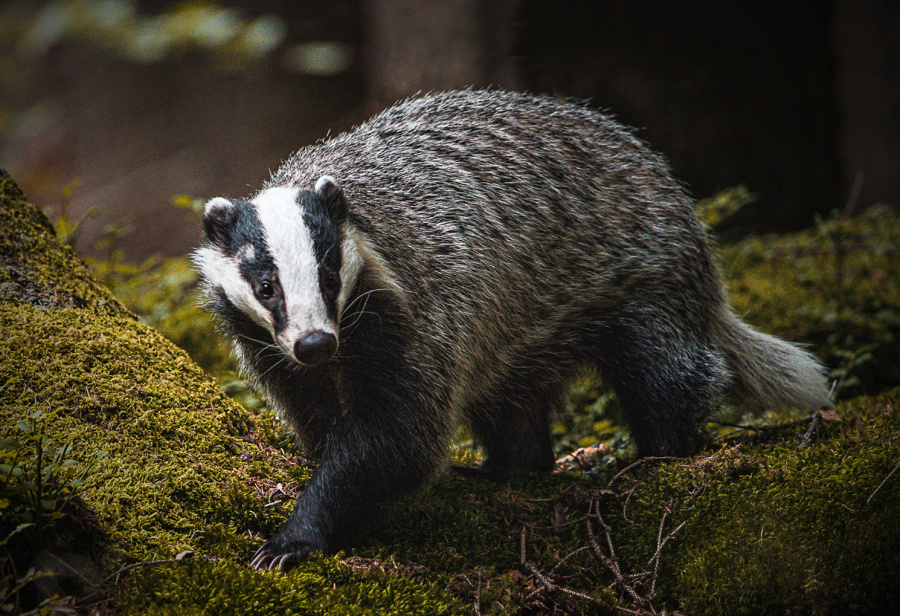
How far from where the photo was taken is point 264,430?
3.71 meters

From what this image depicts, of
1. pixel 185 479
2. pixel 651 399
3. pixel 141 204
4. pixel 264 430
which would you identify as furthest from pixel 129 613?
pixel 141 204

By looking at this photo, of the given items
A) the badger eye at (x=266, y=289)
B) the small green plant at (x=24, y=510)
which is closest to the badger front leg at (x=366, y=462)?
the badger eye at (x=266, y=289)

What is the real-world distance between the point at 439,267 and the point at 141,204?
325 inches

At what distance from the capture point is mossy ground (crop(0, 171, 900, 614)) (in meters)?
2.57

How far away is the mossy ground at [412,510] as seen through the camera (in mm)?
2568

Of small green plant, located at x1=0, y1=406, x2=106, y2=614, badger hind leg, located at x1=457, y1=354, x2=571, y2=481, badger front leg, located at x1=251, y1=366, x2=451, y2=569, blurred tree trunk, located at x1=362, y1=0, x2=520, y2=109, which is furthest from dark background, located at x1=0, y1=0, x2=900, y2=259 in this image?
small green plant, located at x1=0, y1=406, x2=106, y2=614

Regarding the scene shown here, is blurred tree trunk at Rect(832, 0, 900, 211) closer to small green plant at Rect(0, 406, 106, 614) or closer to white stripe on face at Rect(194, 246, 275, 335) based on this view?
white stripe on face at Rect(194, 246, 275, 335)

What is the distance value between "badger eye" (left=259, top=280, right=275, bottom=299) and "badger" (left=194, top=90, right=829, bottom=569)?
0.01 metres

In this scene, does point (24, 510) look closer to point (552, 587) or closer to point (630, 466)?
point (552, 587)

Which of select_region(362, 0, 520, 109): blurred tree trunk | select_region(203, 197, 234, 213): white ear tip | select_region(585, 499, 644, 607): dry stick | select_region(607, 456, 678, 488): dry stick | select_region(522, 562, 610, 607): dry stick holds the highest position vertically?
select_region(362, 0, 520, 109): blurred tree trunk

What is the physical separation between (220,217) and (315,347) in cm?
85

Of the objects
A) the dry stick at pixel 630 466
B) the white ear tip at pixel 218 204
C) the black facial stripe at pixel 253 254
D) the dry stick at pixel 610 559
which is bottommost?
the dry stick at pixel 610 559

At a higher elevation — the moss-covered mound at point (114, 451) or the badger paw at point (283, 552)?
the moss-covered mound at point (114, 451)

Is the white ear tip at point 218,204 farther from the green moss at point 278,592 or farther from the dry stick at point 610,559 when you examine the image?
the dry stick at point 610,559
